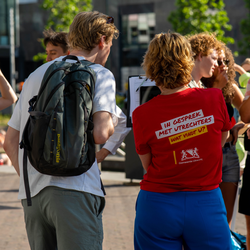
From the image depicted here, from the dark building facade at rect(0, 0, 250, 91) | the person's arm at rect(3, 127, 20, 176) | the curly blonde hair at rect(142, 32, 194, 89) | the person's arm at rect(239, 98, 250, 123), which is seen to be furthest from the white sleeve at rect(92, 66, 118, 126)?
the dark building facade at rect(0, 0, 250, 91)

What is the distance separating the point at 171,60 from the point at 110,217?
365 centimetres

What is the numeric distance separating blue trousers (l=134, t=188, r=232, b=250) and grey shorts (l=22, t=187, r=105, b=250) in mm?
280

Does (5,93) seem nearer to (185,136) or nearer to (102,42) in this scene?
(102,42)

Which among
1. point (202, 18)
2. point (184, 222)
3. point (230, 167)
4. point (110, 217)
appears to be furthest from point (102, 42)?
point (202, 18)

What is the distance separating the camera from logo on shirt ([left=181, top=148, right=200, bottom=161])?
194cm

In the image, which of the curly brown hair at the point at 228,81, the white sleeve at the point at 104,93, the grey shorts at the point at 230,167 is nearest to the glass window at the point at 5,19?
the curly brown hair at the point at 228,81

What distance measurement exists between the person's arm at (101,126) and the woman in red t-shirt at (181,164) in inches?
7.1

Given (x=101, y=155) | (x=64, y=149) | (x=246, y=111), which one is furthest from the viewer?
(x=246, y=111)

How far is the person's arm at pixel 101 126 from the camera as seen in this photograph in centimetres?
189

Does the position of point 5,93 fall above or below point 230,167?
above

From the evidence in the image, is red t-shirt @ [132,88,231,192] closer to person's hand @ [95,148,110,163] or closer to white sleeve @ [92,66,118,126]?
white sleeve @ [92,66,118,126]

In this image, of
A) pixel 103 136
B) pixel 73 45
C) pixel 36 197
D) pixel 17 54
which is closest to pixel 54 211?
pixel 36 197

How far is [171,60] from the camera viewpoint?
2025mm

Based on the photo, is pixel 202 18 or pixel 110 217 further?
pixel 202 18
